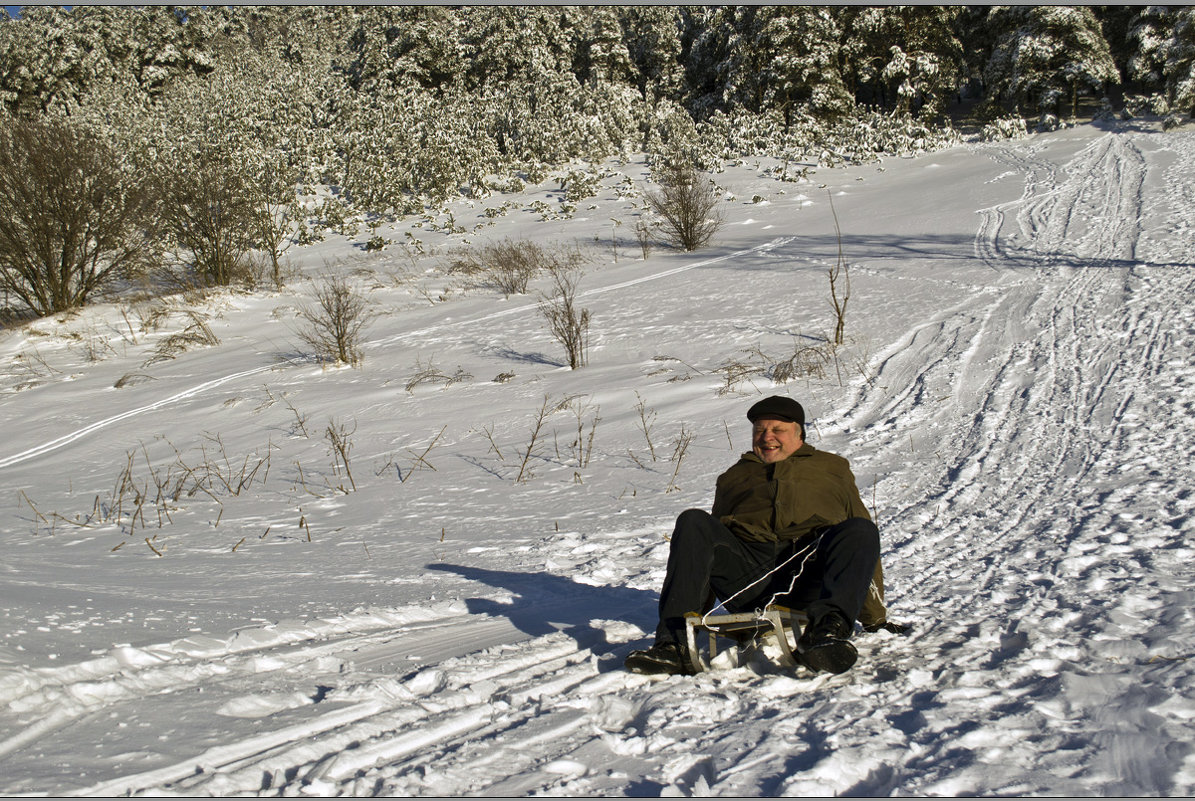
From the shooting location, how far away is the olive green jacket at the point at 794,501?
3.27m

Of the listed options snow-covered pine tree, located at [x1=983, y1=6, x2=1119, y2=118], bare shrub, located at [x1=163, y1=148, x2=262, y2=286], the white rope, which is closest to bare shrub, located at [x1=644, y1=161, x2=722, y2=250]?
bare shrub, located at [x1=163, y1=148, x2=262, y2=286]

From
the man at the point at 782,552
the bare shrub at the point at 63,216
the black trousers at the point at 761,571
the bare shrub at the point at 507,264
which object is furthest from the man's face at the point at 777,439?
the bare shrub at the point at 63,216

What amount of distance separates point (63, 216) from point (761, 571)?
17656 mm

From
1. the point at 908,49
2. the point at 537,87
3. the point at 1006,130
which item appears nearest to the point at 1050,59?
the point at 1006,130

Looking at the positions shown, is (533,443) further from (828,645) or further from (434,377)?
(828,645)

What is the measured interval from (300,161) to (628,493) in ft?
84.7

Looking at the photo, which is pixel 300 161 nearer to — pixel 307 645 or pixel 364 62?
pixel 364 62

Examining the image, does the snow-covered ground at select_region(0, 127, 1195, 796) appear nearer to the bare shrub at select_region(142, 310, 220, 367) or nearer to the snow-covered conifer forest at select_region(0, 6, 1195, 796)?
the snow-covered conifer forest at select_region(0, 6, 1195, 796)

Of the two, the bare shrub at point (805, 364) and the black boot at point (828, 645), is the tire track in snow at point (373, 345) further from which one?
the black boot at point (828, 645)

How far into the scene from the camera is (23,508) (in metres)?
7.28

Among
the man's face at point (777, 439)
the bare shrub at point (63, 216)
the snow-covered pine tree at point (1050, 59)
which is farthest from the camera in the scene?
→ the snow-covered pine tree at point (1050, 59)

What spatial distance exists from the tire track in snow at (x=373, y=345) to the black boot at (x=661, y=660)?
955 cm

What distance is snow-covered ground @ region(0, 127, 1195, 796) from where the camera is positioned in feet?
7.82

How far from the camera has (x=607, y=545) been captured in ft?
16.1
